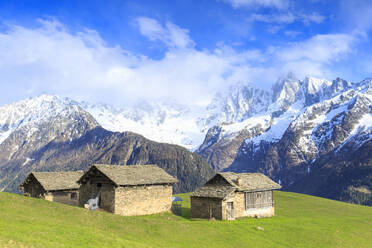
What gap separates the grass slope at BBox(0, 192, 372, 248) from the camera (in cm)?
3309

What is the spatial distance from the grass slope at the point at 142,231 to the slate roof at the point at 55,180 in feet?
47.9

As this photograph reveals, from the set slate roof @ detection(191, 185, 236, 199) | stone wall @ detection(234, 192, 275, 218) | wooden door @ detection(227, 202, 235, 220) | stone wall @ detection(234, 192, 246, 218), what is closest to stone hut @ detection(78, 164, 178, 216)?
slate roof @ detection(191, 185, 236, 199)

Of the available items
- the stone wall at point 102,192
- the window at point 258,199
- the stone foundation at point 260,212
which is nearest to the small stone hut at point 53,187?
the stone wall at point 102,192

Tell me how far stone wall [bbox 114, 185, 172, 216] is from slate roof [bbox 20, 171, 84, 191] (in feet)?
55.8

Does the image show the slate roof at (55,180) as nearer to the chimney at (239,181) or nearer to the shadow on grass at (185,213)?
the shadow on grass at (185,213)

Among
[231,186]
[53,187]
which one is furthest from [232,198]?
[53,187]

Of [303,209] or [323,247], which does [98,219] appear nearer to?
[323,247]

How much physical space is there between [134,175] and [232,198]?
17.1m

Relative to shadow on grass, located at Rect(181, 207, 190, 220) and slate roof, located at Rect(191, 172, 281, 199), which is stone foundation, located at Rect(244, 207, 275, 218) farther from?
shadow on grass, located at Rect(181, 207, 190, 220)

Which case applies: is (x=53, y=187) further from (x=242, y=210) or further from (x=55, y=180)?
(x=242, y=210)

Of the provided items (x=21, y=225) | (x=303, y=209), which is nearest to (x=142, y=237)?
(x=21, y=225)

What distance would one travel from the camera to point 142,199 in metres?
57.8

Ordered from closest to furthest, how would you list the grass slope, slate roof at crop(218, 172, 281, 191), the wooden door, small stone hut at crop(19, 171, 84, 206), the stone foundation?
1. the grass slope
2. the wooden door
3. slate roof at crop(218, 172, 281, 191)
4. the stone foundation
5. small stone hut at crop(19, 171, 84, 206)

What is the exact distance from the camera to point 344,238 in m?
50.8
